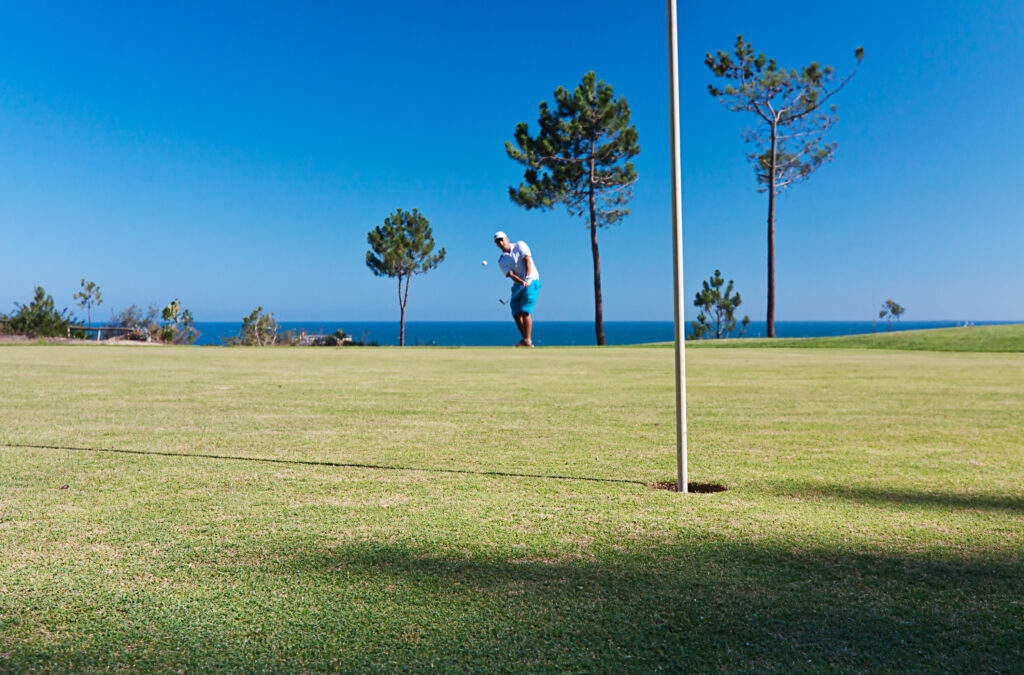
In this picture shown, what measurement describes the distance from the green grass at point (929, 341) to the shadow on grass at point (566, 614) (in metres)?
20.0

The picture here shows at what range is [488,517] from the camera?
119 inches

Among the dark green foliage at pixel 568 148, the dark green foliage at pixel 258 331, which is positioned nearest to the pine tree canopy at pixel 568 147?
the dark green foliage at pixel 568 148

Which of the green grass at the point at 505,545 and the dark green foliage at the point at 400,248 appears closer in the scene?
the green grass at the point at 505,545

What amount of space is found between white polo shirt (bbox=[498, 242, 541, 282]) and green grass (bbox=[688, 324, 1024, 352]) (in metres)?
16.0

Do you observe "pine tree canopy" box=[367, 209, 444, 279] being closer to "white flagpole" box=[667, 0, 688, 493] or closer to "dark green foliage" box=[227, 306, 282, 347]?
"dark green foliage" box=[227, 306, 282, 347]

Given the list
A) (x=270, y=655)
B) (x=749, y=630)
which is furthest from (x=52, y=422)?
(x=749, y=630)

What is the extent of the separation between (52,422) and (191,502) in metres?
3.25

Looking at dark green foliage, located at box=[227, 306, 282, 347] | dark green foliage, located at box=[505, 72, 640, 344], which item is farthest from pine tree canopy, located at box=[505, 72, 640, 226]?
dark green foliage, located at box=[227, 306, 282, 347]

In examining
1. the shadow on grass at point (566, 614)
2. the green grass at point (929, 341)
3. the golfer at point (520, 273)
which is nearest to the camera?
the shadow on grass at point (566, 614)

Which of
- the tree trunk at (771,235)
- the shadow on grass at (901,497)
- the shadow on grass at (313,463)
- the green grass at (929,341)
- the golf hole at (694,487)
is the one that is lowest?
the shadow on grass at (901,497)

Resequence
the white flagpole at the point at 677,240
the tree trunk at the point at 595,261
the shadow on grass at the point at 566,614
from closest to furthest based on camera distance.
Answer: the shadow on grass at the point at 566,614, the white flagpole at the point at 677,240, the tree trunk at the point at 595,261

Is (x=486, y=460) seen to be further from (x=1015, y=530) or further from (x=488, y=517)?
(x=1015, y=530)

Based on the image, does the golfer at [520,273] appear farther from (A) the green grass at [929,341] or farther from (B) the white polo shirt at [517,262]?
(A) the green grass at [929,341]

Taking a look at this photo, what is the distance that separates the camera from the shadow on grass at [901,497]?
3.27 meters
